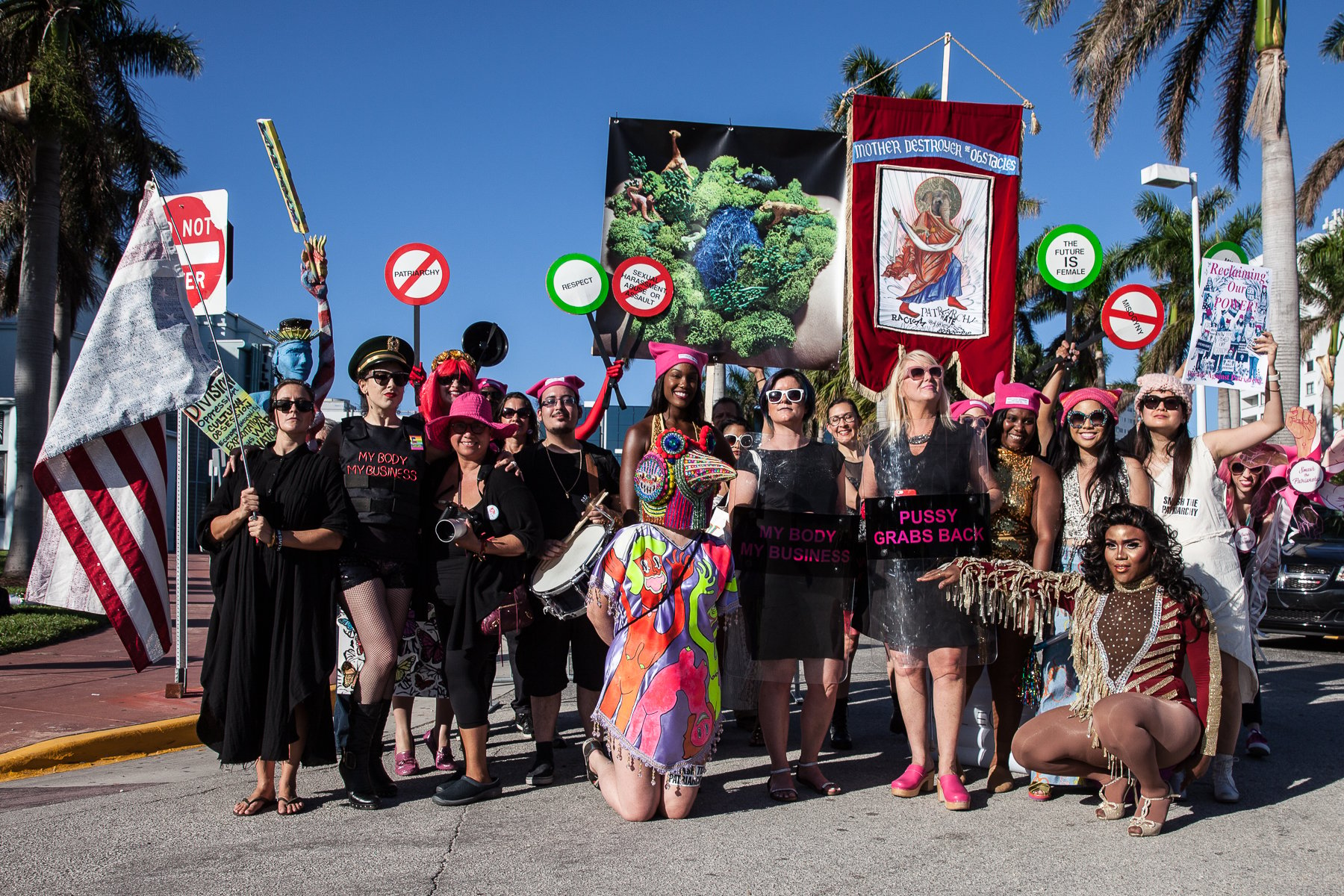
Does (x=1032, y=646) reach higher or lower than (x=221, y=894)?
higher

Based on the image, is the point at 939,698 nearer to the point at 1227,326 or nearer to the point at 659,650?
the point at 659,650

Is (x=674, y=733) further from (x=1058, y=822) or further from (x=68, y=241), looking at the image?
(x=68, y=241)

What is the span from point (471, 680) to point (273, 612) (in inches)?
36.1

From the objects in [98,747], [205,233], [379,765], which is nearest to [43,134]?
[205,233]

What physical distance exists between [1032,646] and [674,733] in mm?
1941

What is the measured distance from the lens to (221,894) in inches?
141

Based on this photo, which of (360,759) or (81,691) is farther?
(81,691)

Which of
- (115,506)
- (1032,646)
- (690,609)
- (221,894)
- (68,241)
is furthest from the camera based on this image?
(68,241)

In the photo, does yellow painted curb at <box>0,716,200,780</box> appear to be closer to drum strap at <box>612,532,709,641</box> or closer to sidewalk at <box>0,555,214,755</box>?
sidewalk at <box>0,555,214,755</box>

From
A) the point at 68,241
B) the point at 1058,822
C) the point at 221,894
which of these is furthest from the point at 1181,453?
the point at 68,241

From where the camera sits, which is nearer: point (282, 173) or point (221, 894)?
point (221, 894)

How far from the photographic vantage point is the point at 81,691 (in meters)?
7.48

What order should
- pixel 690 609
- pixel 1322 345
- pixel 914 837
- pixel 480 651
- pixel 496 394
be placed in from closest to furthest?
pixel 914 837 < pixel 690 609 < pixel 480 651 < pixel 496 394 < pixel 1322 345

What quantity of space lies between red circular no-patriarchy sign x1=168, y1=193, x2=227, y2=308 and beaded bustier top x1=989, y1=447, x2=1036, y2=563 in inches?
196
